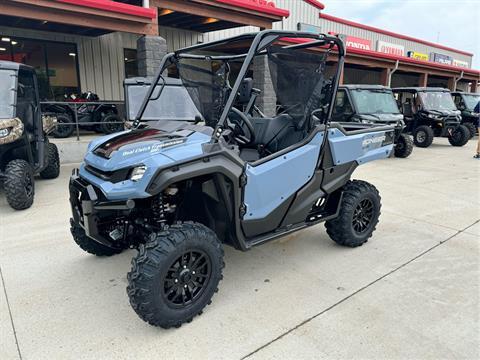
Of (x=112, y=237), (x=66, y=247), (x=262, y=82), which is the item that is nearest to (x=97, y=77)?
(x=262, y=82)

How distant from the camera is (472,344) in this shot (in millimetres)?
2184

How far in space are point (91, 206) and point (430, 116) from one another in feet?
34.5

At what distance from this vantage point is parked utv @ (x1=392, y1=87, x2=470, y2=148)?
1042cm

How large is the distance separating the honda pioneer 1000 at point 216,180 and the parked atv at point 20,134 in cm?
209

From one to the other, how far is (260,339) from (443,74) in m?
23.0

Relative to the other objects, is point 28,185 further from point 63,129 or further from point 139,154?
point 63,129

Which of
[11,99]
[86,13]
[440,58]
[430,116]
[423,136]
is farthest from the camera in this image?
[440,58]

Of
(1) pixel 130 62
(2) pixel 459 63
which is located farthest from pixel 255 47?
(2) pixel 459 63

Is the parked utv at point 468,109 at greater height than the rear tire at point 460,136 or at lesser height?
greater

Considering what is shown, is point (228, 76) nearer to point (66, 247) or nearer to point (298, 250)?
point (298, 250)

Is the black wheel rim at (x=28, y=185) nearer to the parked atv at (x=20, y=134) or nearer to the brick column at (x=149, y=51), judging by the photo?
the parked atv at (x=20, y=134)

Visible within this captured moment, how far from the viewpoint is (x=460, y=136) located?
1122 cm

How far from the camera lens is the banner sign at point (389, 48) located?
20.8 m

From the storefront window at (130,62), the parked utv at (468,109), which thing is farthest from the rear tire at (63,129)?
the parked utv at (468,109)
